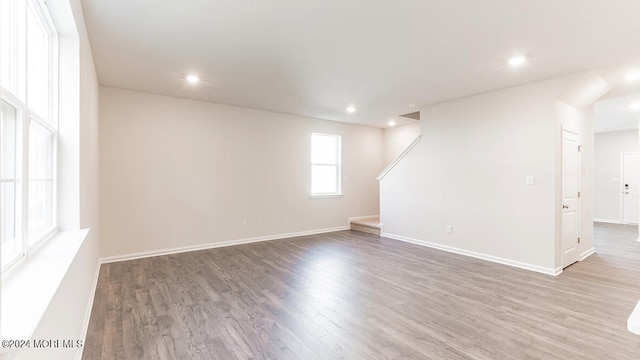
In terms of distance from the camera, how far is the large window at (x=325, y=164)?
6.59 meters

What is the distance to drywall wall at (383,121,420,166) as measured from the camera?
6959 mm

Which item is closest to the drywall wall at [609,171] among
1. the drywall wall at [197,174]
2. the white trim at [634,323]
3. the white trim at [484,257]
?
the white trim at [484,257]

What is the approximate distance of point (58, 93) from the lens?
6.81ft

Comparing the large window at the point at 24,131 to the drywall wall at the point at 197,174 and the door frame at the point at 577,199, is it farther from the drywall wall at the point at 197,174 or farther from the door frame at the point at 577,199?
the door frame at the point at 577,199

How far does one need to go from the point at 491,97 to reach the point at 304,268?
378 centimetres

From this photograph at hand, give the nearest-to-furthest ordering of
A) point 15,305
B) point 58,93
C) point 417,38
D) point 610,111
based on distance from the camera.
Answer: point 15,305
point 58,93
point 417,38
point 610,111

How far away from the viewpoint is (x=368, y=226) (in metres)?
6.48

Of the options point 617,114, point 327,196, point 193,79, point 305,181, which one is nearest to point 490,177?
point 327,196

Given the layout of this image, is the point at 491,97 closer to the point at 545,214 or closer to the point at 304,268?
the point at 545,214

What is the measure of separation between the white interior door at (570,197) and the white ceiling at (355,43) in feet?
3.00

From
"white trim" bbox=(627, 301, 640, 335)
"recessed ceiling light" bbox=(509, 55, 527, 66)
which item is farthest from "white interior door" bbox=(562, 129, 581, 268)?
"white trim" bbox=(627, 301, 640, 335)

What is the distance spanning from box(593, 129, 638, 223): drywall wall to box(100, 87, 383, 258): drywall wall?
24.7 feet

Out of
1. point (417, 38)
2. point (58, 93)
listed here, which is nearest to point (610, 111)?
point (417, 38)

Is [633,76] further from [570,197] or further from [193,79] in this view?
[193,79]
